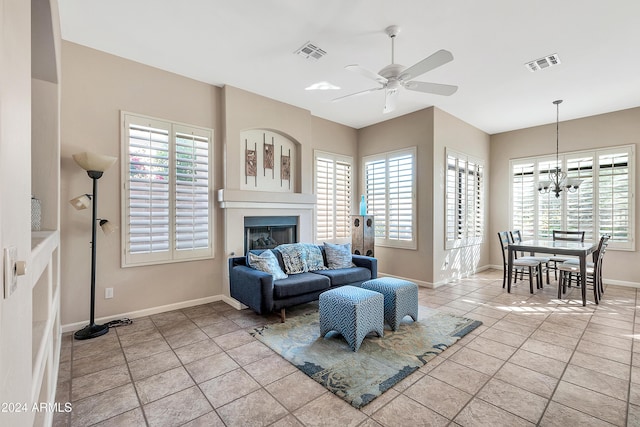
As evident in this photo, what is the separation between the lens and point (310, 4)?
2.61m

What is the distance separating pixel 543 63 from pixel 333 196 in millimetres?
3636

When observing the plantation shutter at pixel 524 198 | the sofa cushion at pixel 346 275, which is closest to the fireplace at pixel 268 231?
the sofa cushion at pixel 346 275

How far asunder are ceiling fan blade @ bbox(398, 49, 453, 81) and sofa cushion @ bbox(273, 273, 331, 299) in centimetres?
247

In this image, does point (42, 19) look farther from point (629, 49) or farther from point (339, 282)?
point (629, 49)

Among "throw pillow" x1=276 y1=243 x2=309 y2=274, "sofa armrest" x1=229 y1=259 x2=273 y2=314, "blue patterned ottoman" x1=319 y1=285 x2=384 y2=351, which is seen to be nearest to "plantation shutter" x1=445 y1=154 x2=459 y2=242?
"throw pillow" x1=276 y1=243 x2=309 y2=274

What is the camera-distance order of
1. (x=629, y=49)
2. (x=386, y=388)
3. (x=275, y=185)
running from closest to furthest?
(x=386, y=388), (x=629, y=49), (x=275, y=185)

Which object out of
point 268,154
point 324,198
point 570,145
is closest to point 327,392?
point 268,154

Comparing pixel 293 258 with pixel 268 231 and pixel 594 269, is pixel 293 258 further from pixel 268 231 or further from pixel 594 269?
pixel 594 269

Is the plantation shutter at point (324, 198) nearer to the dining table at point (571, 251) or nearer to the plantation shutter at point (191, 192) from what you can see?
the plantation shutter at point (191, 192)

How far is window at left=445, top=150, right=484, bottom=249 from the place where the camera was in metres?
5.51

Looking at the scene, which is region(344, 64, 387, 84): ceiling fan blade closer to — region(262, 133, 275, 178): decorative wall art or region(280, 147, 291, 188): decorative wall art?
region(262, 133, 275, 178): decorative wall art

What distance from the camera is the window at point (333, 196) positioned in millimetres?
5672

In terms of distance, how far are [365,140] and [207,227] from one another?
3696 mm

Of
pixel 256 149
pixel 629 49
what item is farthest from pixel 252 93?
pixel 629 49
